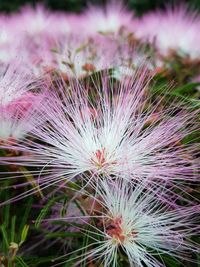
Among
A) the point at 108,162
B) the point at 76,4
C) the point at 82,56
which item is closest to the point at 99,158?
the point at 108,162

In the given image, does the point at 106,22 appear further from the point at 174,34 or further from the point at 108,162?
the point at 108,162

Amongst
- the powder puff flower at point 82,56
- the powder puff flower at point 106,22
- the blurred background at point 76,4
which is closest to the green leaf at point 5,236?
the powder puff flower at point 82,56

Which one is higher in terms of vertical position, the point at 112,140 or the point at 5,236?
the point at 112,140

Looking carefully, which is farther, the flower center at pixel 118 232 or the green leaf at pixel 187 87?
the green leaf at pixel 187 87

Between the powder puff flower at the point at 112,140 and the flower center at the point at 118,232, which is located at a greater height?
the powder puff flower at the point at 112,140

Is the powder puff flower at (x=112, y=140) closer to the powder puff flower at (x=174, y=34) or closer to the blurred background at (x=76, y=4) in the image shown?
the powder puff flower at (x=174, y=34)

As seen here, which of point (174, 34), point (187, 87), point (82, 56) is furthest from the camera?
point (174, 34)
